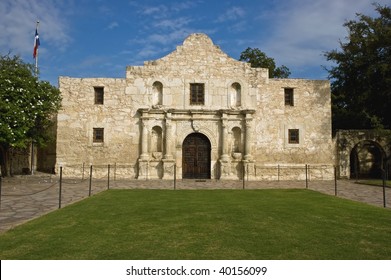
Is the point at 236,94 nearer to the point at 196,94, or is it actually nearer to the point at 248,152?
the point at 196,94

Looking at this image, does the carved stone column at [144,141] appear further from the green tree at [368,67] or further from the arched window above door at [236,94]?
the green tree at [368,67]

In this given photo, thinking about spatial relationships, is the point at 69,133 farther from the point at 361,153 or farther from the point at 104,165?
Answer: the point at 361,153

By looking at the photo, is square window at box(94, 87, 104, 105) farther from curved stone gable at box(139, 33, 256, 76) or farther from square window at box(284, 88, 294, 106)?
square window at box(284, 88, 294, 106)

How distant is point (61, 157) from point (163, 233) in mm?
16398

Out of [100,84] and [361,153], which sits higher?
[100,84]

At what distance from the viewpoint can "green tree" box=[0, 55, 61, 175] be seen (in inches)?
609

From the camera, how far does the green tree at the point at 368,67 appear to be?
2038 cm

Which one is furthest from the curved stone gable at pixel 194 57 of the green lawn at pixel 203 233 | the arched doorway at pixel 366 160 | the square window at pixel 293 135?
the green lawn at pixel 203 233

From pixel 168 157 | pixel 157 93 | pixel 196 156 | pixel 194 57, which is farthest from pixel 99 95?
pixel 196 156

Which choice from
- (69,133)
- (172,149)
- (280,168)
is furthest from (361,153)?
(69,133)

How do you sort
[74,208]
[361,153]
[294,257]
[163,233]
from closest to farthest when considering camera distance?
[294,257]
[163,233]
[74,208]
[361,153]

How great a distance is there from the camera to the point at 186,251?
15.4ft

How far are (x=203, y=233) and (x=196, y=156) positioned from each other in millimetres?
14766

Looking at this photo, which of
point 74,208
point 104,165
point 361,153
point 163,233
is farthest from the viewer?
point 361,153
